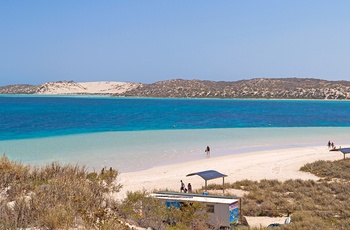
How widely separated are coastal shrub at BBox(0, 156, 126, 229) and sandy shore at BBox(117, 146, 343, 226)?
9.00 meters

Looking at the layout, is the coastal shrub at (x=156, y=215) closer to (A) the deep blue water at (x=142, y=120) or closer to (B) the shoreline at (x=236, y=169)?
(B) the shoreline at (x=236, y=169)

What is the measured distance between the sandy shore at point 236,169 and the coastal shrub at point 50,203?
9.00 metres

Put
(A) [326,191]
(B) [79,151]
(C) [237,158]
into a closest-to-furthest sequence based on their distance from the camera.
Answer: (A) [326,191] < (C) [237,158] < (B) [79,151]

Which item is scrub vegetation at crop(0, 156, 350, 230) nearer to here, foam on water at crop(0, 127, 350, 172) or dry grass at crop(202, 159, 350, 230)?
dry grass at crop(202, 159, 350, 230)

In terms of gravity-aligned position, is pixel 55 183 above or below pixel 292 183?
above

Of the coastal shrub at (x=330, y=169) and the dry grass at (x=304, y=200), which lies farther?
the coastal shrub at (x=330, y=169)

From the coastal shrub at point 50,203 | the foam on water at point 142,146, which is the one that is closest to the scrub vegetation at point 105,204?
the coastal shrub at point 50,203

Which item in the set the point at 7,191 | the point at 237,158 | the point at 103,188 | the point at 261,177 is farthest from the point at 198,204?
the point at 237,158

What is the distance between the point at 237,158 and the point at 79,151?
14.6 metres

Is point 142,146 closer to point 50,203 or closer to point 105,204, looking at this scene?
point 105,204

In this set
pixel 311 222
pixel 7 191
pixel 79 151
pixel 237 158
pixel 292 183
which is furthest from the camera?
pixel 79 151

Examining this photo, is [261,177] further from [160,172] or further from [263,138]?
[263,138]

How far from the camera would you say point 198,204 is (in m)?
12.3

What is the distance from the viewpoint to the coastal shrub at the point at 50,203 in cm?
700
